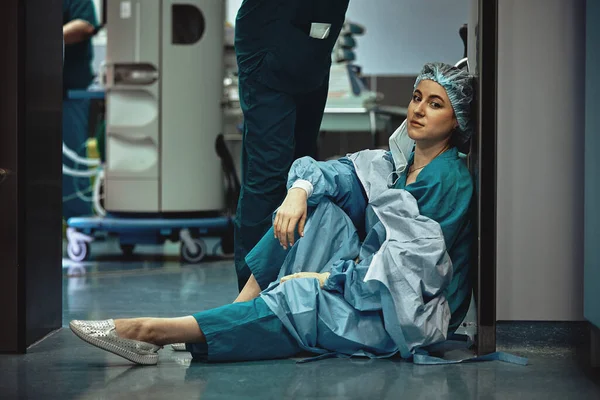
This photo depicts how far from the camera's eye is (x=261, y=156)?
2.68m

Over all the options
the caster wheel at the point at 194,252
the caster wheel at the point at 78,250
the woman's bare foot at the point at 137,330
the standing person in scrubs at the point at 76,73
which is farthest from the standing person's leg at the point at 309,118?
the standing person in scrubs at the point at 76,73

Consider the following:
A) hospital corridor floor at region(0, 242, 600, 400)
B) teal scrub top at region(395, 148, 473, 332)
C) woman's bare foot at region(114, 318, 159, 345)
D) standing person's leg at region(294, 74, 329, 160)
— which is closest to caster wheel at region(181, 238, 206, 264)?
standing person's leg at region(294, 74, 329, 160)

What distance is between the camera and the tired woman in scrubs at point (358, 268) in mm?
2051

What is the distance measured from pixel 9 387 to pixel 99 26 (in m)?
3.50

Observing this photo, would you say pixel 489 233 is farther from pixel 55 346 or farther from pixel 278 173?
pixel 55 346

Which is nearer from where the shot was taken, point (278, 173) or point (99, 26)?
point (278, 173)

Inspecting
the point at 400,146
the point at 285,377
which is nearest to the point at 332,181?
the point at 400,146

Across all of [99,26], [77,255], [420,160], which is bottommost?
[77,255]

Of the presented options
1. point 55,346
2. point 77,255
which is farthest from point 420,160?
point 77,255

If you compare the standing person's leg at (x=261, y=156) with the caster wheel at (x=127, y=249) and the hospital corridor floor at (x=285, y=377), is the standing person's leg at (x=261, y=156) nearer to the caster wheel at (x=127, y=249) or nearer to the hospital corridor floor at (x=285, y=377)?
the hospital corridor floor at (x=285, y=377)

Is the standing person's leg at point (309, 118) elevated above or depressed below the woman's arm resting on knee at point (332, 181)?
above

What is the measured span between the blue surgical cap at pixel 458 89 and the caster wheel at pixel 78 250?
2.75 meters

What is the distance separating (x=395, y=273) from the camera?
6.73 feet

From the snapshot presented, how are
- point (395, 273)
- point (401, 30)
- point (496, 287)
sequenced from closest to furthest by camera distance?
point (395, 273), point (496, 287), point (401, 30)
